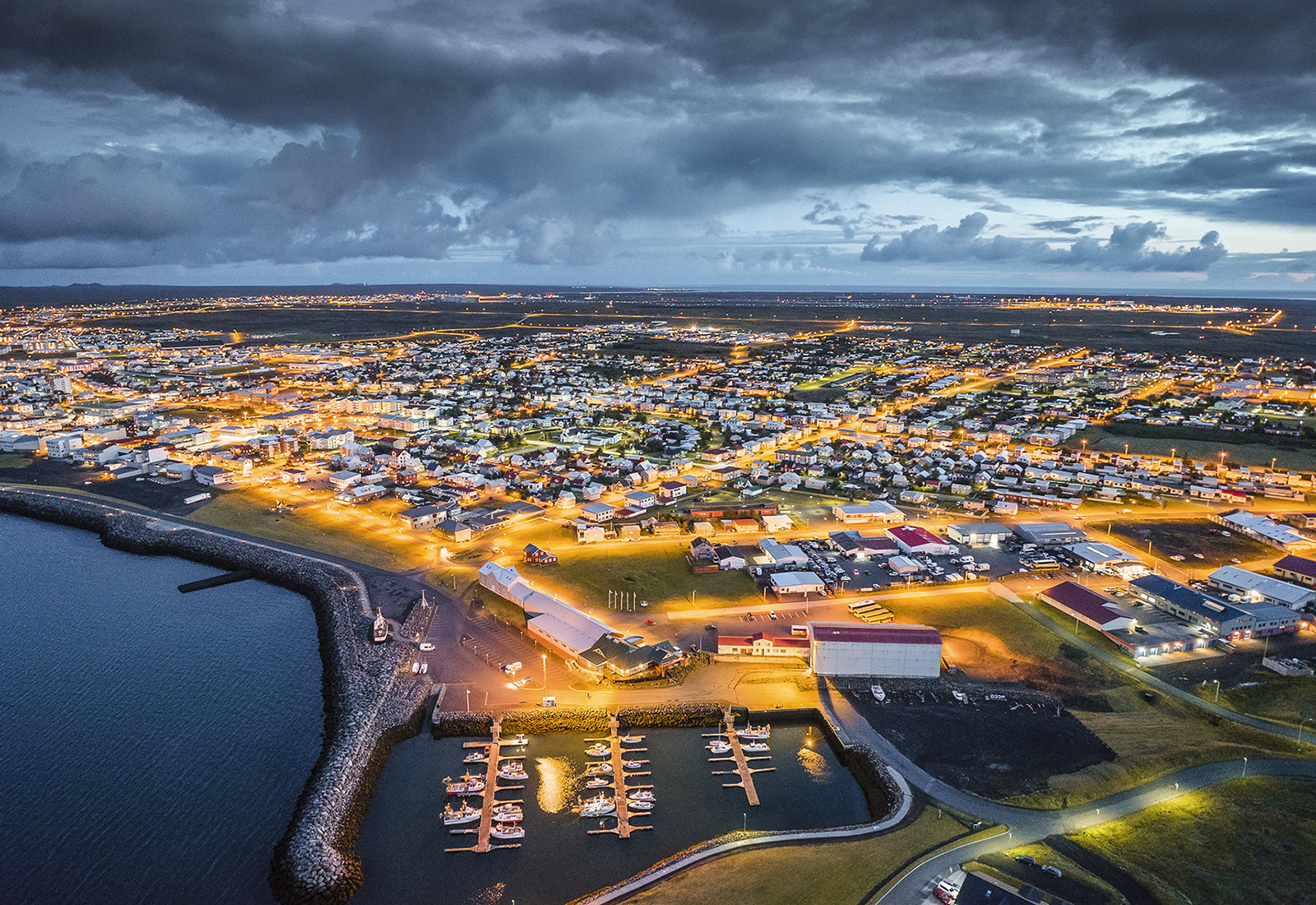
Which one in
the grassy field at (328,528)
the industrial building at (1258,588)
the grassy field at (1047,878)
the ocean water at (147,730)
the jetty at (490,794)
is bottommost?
the ocean water at (147,730)

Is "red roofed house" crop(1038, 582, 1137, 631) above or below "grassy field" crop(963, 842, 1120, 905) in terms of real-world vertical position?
above

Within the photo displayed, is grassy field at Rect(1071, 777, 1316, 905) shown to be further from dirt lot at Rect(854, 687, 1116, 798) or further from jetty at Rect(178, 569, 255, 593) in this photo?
jetty at Rect(178, 569, 255, 593)

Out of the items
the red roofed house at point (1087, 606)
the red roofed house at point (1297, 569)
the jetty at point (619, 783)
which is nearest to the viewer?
the jetty at point (619, 783)

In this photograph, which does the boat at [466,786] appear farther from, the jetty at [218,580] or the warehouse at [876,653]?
the jetty at [218,580]

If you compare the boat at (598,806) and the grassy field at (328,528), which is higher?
the grassy field at (328,528)

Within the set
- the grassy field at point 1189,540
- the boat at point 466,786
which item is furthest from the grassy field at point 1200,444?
the boat at point 466,786

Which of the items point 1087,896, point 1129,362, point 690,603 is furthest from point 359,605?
point 1129,362

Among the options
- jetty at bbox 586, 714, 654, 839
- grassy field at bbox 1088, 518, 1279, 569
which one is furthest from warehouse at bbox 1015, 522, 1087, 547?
jetty at bbox 586, 714, 654, 839
